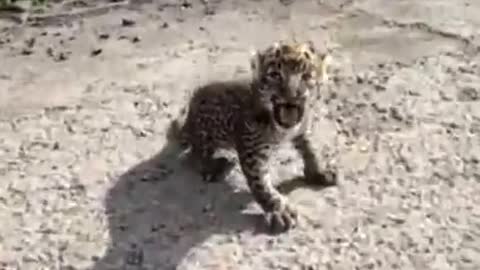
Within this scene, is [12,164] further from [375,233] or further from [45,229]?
[375,233]

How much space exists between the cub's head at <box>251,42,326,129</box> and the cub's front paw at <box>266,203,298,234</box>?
Result: 364mm

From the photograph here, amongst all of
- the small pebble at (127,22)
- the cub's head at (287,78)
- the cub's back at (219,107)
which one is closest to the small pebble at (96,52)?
the small pebble at (127,22)

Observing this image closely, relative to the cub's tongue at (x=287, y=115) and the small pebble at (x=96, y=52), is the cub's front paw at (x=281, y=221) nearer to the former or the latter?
the cub's tongue at (x=287, y=115)

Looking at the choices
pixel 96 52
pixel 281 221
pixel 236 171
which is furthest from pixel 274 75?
pixel 96 52

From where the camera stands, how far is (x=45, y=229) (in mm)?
4988

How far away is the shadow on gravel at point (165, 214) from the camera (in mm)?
4781

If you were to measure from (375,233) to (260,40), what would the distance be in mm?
1861

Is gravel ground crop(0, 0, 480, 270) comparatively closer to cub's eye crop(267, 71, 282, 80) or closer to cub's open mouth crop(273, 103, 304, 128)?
cub's open mouth crop(273, 103, 304, 128)

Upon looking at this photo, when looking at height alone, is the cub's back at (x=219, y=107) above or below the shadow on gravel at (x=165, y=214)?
above

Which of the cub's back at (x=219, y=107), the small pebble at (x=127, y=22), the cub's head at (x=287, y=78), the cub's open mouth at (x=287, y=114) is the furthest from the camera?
the small pebble at (x=127, y=22)

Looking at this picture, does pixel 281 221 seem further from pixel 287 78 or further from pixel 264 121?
pixel 287 78

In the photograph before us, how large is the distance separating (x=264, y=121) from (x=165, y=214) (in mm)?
565

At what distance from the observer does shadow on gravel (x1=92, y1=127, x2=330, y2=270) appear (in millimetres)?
4781

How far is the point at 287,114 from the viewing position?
478 centimetres
